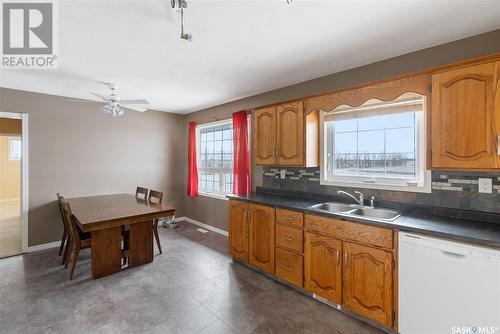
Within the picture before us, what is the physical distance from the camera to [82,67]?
2.49 meters

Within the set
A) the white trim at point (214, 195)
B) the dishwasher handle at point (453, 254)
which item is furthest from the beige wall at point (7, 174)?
the dishwasher handle at point (453, 254)

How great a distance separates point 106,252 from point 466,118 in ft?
12.0

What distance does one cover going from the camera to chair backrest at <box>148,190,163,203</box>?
3.39 meters

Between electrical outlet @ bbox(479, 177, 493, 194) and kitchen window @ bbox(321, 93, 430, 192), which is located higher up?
kitchen window @ bbox(321, 93, 430, 192)

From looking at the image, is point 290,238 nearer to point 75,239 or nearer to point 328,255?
point 328,255

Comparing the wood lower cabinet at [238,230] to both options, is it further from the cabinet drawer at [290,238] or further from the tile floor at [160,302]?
the cabinet drawer at [290,238]

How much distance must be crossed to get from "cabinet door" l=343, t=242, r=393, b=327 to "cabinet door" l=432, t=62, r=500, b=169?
2.82 ft

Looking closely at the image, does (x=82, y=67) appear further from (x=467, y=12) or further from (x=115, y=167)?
(x=467, y=12)

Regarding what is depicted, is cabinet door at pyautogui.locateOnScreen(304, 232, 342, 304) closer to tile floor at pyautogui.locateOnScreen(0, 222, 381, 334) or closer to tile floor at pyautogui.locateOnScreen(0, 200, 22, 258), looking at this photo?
tile floor at pyautogui.locateOnScreen(0, 222, 381, 334)

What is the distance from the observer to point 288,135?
279 centimetres

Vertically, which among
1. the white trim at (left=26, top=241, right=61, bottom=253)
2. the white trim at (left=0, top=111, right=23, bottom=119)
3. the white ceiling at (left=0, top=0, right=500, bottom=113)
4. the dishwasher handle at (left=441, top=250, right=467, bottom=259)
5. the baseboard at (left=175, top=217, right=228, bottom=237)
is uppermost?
the white ceiling at (left=0, top=0, right=500, bottom=113)

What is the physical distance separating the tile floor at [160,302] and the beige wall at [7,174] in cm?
574

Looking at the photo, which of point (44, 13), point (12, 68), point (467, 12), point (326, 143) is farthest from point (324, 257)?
point (12, 68)

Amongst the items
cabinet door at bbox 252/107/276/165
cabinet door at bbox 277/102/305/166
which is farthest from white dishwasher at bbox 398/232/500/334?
cabinet door at bbox 252/107/276/165
